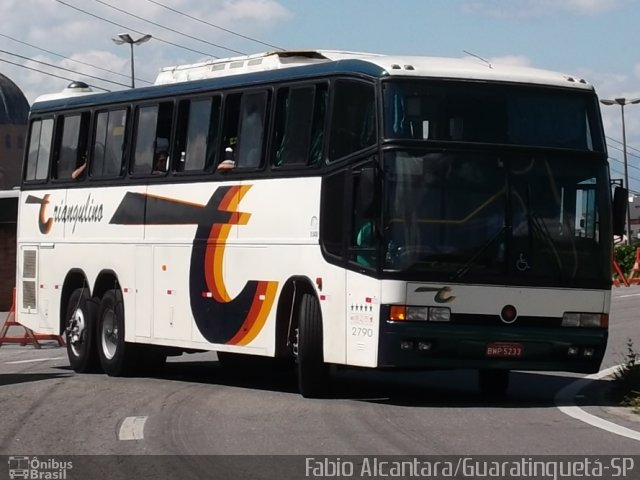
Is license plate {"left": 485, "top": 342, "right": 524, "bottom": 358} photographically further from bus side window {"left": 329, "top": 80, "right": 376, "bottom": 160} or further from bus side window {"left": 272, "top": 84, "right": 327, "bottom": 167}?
bus side window {"left": 272, "top": 84, "right": 327, "bottom": 167}

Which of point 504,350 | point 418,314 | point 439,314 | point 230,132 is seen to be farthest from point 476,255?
point 230,132

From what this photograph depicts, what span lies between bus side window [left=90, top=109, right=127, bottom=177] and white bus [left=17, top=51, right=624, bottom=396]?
1947 mm

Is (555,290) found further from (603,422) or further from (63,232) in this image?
(63,232)

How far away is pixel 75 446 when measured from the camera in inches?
464

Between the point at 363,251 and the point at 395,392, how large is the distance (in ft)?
7.89

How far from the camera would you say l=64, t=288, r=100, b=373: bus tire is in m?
20.3

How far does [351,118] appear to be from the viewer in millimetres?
15258

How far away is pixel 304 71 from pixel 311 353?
3001mm

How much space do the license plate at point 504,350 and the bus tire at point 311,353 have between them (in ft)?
5.79

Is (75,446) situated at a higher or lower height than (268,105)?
lower

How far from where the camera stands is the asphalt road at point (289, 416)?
1161 cm

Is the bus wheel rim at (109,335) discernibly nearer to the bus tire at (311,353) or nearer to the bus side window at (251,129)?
the bus side window at (251,129)
